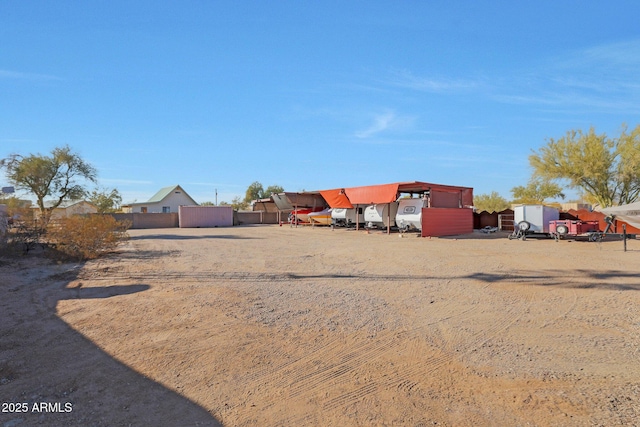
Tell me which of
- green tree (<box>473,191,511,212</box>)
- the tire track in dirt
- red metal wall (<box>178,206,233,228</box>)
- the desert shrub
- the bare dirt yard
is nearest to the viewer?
the bare dirt yard

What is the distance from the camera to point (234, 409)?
3951 millimetres

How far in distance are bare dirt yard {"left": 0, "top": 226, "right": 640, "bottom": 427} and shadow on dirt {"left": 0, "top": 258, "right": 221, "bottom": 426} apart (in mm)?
22

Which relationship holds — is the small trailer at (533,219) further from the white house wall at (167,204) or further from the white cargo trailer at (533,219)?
the white house wall at (167,204)

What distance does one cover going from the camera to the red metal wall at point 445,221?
24.0m

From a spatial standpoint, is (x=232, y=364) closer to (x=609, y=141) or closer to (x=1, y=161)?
(x=609, y=141)

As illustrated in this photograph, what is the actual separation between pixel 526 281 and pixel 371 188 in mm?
17868

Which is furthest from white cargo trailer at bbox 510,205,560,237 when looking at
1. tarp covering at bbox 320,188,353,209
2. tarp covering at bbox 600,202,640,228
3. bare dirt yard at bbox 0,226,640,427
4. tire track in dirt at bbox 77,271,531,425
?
tire track in dirt at bbox 77,271,531,425

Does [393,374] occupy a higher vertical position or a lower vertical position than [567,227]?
lower

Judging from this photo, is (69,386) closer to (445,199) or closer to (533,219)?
(533,219)

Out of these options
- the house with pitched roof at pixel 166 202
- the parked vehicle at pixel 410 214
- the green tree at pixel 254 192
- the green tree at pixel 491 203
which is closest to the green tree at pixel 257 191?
the green tree at pixel 254 192

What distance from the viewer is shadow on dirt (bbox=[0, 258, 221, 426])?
3795 millimetres

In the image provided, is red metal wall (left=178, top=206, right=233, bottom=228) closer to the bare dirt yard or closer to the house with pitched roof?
the house with pitched roof

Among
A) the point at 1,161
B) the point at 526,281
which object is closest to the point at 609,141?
the point at 526,281

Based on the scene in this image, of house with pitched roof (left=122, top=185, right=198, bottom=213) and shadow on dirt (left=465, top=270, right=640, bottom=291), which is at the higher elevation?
house with pitched roof (left=122, top=185, right=198, bottom=213)
